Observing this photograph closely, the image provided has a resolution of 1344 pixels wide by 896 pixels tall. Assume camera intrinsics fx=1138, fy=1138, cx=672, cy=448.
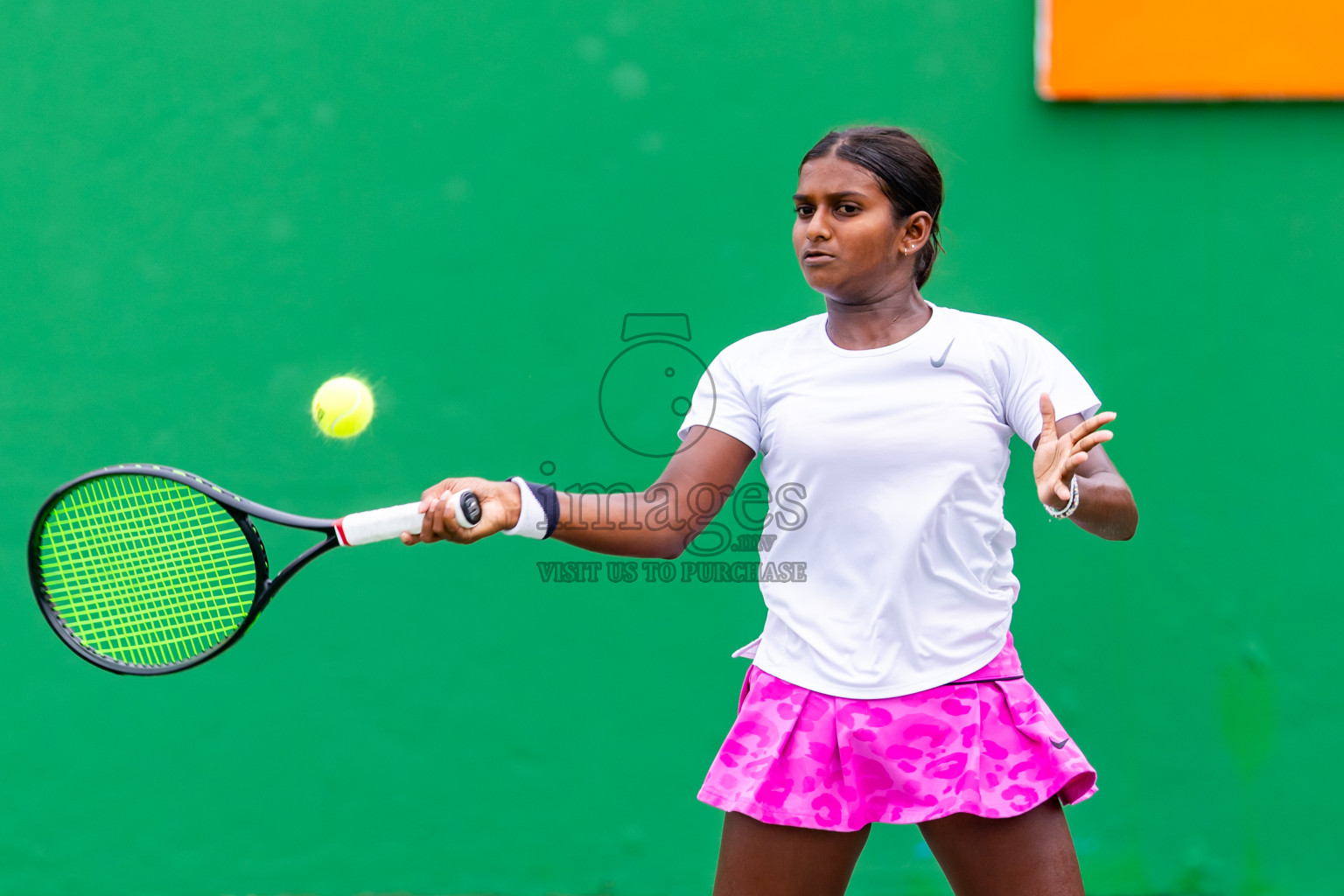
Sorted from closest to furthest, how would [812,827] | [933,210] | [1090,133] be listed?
[812,827]
[933,210]
[1090,133]

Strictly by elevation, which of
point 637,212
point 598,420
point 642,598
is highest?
point 637,212

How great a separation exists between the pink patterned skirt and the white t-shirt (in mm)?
38

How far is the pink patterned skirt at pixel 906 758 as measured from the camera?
1.76m

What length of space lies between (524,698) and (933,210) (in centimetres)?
162

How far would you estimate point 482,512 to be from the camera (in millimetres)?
→ 1765

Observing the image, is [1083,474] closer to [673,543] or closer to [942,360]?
[942,360]

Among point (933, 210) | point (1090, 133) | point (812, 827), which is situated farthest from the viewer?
point (1090, 133)

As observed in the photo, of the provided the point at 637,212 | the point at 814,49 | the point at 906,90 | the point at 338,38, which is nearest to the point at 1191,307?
the point at 906,90

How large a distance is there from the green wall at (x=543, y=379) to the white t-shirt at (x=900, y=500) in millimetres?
981

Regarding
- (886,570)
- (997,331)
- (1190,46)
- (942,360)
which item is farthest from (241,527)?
(1190,46)

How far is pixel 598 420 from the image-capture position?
2.83m

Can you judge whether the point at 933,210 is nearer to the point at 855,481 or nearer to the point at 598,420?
the point at 855,481

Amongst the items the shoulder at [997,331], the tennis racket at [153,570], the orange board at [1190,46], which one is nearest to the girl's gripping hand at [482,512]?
the tennis racket at [153,570]

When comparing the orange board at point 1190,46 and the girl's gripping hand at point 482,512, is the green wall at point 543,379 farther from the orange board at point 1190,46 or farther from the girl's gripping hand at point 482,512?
the girl's gripping hand at point 482,512
